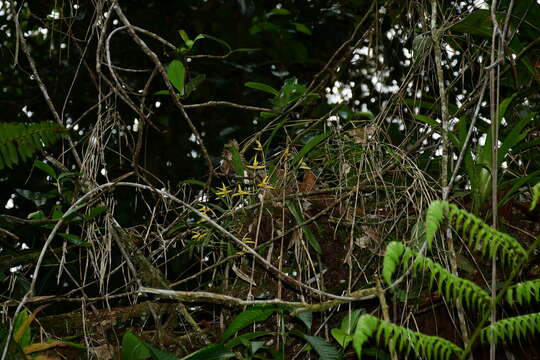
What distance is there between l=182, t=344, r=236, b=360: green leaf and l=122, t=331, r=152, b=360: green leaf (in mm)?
140

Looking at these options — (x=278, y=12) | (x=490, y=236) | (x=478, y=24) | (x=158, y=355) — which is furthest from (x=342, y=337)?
(x=278, y=12)

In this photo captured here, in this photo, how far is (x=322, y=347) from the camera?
164 centimetres

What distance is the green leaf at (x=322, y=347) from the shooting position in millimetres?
1620

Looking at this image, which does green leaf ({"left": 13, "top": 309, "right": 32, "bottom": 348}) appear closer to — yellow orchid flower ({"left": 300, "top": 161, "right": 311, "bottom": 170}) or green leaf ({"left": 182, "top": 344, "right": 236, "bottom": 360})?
green leaf ({"left": 182, "top": 344, "right": 236, "bottom": 360})

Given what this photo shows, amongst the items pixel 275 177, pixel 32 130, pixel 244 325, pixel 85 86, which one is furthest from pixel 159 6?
pixel 244 325

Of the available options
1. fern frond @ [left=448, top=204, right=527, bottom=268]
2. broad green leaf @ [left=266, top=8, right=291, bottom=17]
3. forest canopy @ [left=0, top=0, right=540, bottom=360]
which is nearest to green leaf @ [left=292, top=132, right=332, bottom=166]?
forest canopy @ [left=0, top=0, right=540, bottom=360]

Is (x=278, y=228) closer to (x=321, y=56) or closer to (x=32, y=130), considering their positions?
(x=32, y=130)

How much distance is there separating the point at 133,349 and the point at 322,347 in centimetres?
50

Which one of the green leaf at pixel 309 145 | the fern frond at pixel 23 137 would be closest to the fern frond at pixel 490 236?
the green leaf at pixel 309 145

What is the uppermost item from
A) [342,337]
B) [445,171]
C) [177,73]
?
[177,73]

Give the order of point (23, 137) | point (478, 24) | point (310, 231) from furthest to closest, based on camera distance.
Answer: point (478, 24) → point (310, 231) → point (23, 137)

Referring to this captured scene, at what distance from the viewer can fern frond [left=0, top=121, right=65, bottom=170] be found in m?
1.57

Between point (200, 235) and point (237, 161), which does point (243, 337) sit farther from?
point (237, 161)

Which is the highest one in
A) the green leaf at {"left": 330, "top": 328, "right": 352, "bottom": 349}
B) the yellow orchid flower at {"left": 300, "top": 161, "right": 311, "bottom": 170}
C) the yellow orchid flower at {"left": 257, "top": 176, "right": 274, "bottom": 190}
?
the yellow orchid flower at {"left": 300, "top": 161, "right": 311, "bottom": 170}
